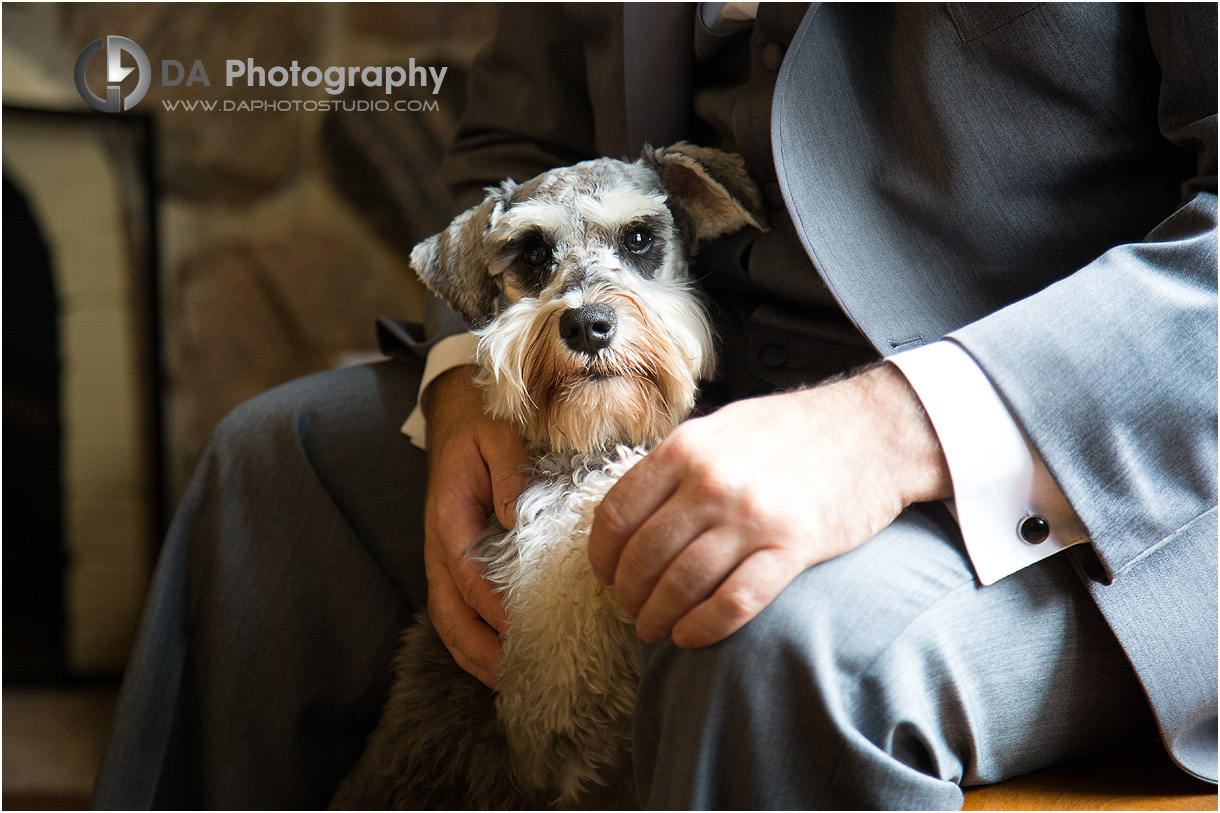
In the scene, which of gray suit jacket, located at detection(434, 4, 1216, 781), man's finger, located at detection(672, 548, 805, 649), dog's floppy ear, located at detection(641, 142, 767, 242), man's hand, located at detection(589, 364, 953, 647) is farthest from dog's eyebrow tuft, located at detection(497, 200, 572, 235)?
man's finger, located at detection(672, 548, 805, 649)

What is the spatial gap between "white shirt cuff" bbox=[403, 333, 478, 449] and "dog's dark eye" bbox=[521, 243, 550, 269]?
145 millimetres

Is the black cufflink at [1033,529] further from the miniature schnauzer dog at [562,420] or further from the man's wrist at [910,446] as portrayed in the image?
the miniature schnauzer dog at [562,420]

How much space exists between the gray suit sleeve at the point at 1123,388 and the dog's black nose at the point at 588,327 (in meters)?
0.31

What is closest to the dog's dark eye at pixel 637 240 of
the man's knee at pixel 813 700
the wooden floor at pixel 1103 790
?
the man's knee at pixel 813 700

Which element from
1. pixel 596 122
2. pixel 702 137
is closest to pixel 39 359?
pixel 596 122

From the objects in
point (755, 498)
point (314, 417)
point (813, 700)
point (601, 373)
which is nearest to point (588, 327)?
point (601, 373)

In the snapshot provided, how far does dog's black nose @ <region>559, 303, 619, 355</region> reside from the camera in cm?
81

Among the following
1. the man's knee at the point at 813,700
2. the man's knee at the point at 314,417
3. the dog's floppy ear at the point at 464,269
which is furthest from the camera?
the man's knee at the point at 314,417

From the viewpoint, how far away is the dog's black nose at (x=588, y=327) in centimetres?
81

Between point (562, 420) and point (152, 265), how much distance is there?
5.25 ft

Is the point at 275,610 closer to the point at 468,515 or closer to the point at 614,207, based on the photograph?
the point at 468,515

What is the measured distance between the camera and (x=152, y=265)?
201cm

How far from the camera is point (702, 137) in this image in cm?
111

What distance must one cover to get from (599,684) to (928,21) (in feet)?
2.30
